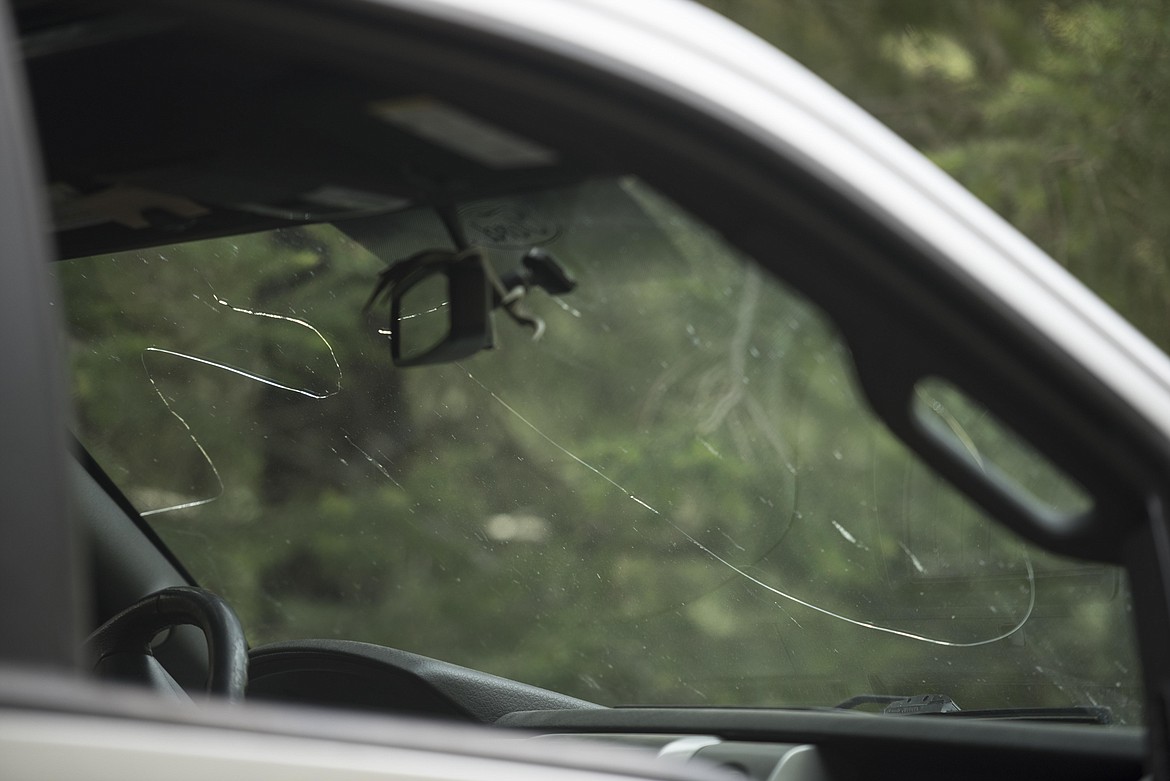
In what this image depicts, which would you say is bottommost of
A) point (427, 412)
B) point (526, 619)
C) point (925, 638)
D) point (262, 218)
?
point (526, 619)

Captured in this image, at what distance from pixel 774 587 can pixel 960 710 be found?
333mm

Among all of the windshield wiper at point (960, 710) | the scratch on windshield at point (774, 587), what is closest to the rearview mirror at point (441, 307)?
the scratch on windshield at point (774, 587)

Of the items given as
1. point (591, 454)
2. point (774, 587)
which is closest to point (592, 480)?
point (591, 454)

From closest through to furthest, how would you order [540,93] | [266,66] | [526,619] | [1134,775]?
1. [540,93]
2. [266,66]
3. [1134,775]
4. [526,619]

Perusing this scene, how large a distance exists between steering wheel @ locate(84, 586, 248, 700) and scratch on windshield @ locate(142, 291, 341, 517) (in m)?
0.41

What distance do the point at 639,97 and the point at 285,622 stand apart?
1.95m

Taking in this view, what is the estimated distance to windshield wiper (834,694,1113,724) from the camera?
166cm

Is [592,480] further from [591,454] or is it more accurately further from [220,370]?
[220,370]

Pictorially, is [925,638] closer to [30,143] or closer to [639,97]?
[639,97]

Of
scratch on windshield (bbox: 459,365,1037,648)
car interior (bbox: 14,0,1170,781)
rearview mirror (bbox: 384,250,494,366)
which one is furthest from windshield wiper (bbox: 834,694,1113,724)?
rearview mirror (bbox: 384,250,494,366)

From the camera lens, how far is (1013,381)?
116 centimetres

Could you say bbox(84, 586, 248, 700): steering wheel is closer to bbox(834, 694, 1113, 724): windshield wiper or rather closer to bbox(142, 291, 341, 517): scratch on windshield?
bbox(142, 291, 341, 517): scratch on windshield

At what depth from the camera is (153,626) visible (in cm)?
216

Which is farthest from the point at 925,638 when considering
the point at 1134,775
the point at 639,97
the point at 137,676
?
the point at 137,676
